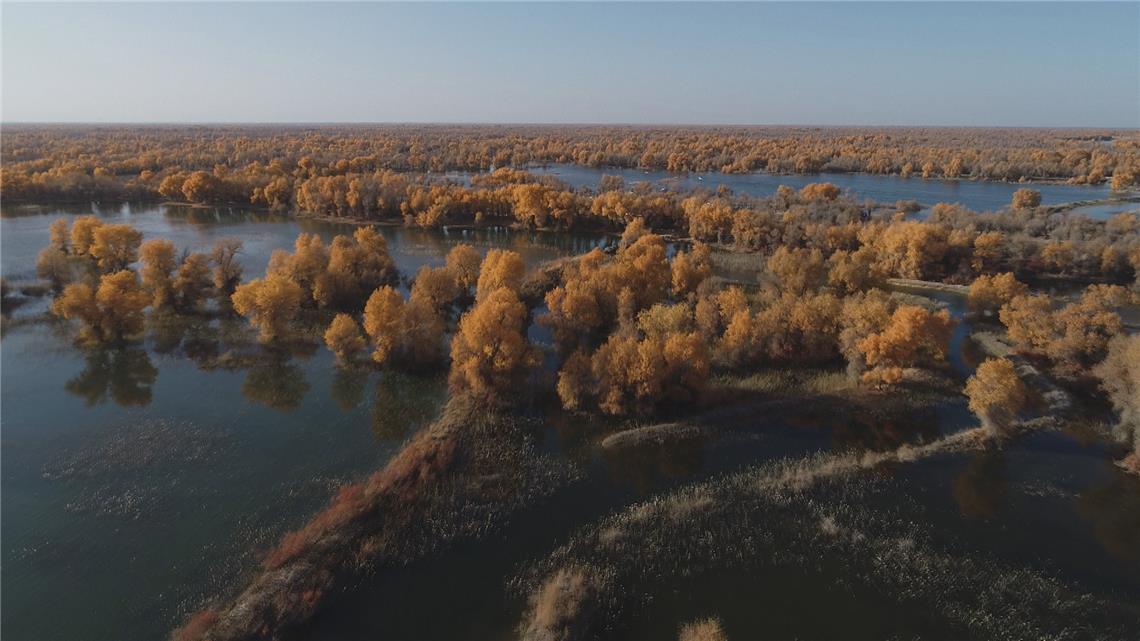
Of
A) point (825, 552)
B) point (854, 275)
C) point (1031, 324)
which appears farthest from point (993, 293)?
point (825, 552)

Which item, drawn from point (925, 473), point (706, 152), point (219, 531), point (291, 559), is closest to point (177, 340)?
point (219, 531)

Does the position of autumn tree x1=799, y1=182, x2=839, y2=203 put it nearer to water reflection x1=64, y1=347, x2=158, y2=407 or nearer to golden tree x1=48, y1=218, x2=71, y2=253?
water reflection x1=64, y1=347, x2=158, y2=407

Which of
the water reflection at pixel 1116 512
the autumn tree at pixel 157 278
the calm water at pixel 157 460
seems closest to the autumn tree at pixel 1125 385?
the water reflection at pixel 1116 512

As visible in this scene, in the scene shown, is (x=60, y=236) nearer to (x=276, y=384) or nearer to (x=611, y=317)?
(x=276, y=384)

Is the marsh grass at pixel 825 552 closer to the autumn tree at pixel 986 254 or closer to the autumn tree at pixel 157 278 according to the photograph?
the autumn tree at pixel 157 278

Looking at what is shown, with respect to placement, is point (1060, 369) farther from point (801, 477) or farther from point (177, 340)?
point (177, 340)

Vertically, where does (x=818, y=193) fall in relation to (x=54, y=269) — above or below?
above

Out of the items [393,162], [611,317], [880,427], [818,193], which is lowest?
[880,427]

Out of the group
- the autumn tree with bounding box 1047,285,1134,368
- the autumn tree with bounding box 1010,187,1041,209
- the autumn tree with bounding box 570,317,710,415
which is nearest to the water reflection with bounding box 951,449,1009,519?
the autumn tree with bounding box 1047,285,1134,368
